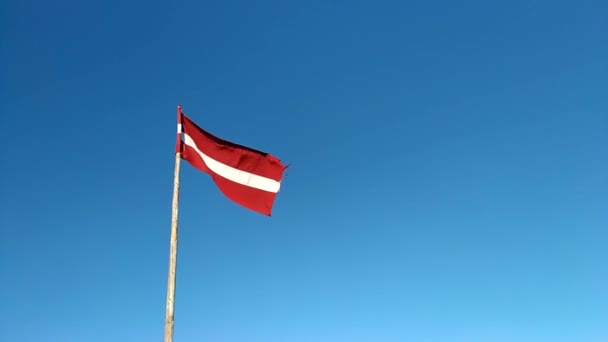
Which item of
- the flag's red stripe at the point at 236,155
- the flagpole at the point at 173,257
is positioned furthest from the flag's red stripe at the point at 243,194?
the flagpole at the point at 173,257

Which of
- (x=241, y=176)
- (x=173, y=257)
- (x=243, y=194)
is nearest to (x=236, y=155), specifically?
(x=241, y=176)

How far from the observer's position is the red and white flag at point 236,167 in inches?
530

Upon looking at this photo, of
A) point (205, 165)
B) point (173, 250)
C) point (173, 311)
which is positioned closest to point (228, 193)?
point (205, 165)

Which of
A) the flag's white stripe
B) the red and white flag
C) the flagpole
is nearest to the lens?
the flagpole

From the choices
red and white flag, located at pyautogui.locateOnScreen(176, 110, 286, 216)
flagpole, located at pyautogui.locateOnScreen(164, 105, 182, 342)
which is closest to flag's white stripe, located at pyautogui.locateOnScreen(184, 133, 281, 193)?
red and white flag, located at pyautogui.locateOnScreen(176, 110, 286, 216)

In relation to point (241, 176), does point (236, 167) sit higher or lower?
higher

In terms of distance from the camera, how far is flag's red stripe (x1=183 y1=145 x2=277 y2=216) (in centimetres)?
1358

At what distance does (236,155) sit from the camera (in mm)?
14000

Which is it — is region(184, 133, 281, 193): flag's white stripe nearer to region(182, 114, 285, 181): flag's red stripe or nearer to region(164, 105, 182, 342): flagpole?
region(182, 114, 285, 181): flag's red stripe

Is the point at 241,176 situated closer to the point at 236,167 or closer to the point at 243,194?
the point at 236,167

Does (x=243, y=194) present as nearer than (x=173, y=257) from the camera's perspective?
No

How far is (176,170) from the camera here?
1239 centimetres

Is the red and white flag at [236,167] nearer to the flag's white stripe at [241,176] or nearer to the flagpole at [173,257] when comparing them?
the flag's white stripe at [241,176]

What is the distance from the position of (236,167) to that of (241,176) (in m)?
0.22
